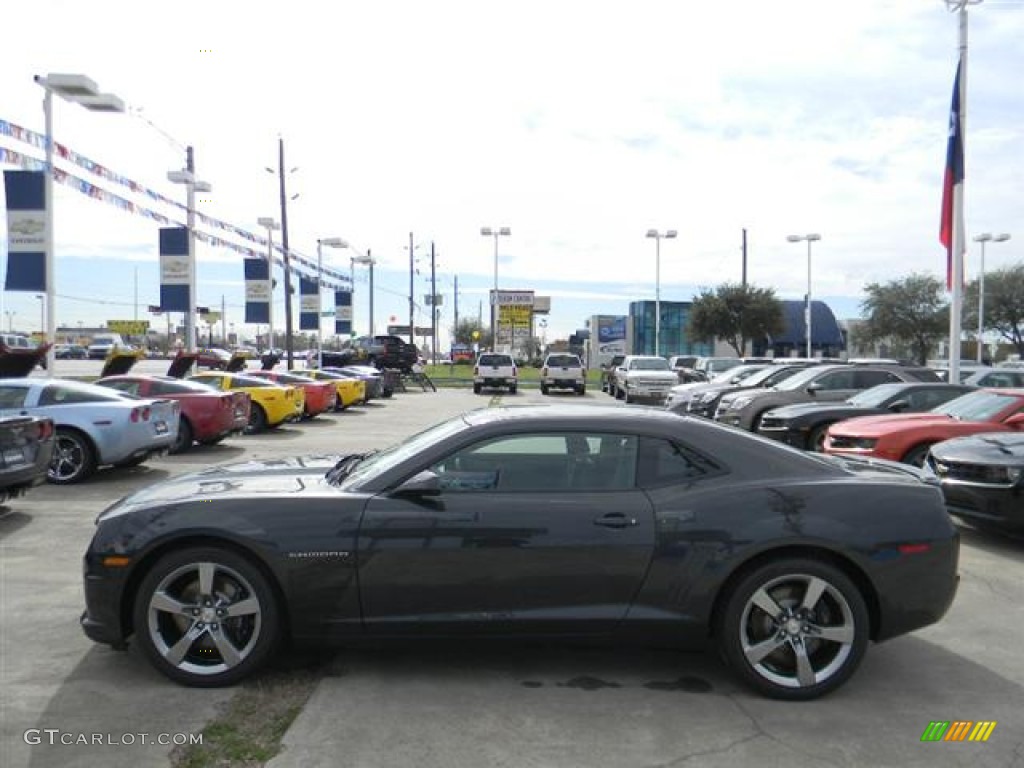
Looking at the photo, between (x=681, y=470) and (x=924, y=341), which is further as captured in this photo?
(x=924, y=341)

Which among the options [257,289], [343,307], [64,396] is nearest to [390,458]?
[64,396]

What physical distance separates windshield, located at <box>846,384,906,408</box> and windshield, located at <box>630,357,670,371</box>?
1644cm

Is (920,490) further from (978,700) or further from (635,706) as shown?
(635,706)

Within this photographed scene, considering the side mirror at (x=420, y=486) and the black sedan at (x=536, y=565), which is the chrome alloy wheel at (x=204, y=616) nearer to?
the black sedan at (x=536, y=565)

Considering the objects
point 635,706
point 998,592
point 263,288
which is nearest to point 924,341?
point 263,288

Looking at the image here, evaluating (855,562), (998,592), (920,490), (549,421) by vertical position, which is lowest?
(998,592)

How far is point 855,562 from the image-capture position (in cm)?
407

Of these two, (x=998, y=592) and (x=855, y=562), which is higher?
(x=855, y=562)

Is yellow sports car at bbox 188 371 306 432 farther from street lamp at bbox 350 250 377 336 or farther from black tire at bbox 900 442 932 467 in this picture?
street lamp at bbox 350 250 377 336

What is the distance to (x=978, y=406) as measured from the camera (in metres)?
10.2

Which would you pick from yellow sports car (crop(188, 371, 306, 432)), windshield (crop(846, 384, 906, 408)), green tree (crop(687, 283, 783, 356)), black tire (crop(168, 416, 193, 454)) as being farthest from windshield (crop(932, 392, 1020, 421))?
green tree (crop(687, 283, 783, 356))

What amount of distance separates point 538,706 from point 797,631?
4.35ft

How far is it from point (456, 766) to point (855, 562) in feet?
7.06

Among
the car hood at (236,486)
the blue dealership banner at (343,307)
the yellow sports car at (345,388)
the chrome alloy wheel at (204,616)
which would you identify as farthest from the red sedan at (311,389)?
the blue dealership banner at (343,307)
